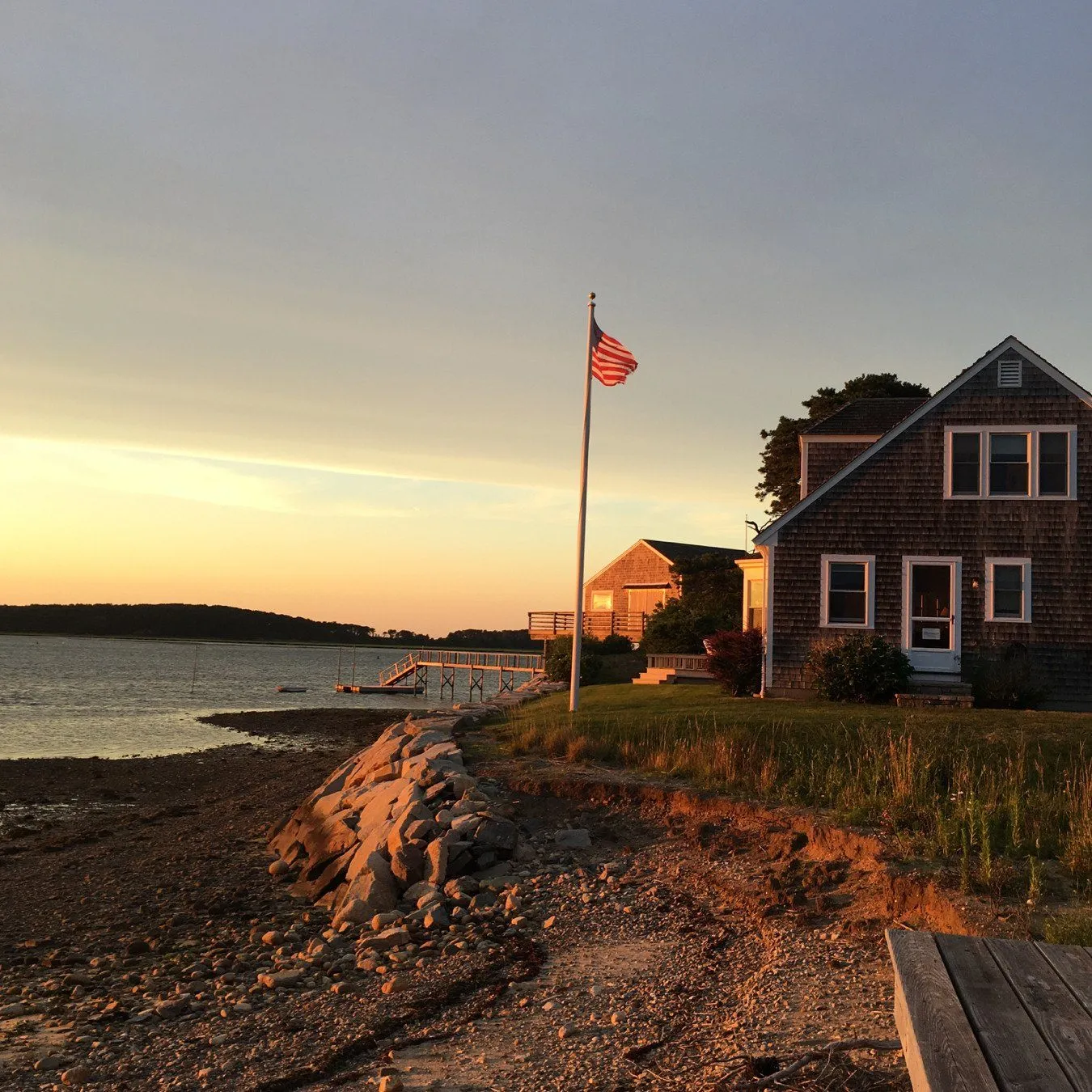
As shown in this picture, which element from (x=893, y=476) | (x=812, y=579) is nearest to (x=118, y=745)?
(x=812, y=579)

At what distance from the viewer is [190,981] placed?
29.2 ft

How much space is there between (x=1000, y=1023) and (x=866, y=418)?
24745 millimetres

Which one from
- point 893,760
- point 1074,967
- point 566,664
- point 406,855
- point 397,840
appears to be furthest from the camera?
point 566,664

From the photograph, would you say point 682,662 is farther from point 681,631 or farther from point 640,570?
point 640,570

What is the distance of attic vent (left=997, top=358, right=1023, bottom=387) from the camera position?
Result: 22906mm

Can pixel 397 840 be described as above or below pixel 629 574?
below

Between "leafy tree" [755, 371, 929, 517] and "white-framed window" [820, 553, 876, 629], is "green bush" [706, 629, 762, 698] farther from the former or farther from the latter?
"leafy tree" [755, 371, 929, 517]

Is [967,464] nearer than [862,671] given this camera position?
No

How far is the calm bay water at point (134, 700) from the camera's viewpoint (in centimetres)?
3622

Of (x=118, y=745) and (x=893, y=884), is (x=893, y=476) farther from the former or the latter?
(x=118, y=745)

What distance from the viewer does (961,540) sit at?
23.1 metres

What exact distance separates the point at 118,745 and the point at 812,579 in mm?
24523

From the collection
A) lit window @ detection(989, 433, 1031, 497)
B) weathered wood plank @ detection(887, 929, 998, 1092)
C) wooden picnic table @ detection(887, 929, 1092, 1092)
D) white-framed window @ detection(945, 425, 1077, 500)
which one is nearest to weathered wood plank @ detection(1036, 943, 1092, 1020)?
wooden picnic table @ detection(887, 929, 1092, 1092)

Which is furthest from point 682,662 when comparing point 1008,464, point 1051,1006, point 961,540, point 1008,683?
point 1051,1006
